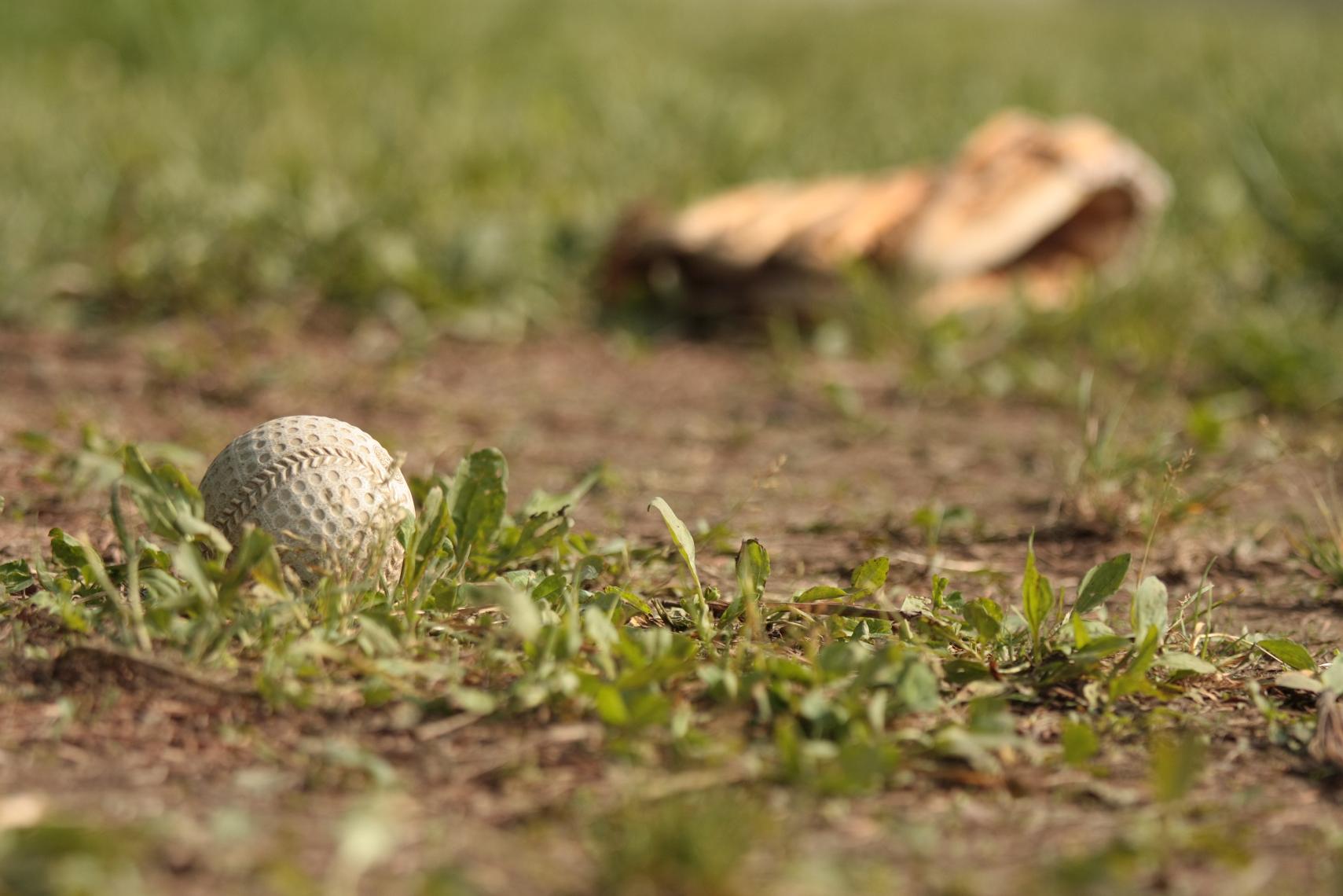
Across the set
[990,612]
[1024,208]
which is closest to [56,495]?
[990,612]

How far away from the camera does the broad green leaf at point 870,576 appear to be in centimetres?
227

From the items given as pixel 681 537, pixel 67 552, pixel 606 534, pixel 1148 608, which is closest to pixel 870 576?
pixel 681 537

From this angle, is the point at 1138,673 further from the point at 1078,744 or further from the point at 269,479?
the point at 269,479

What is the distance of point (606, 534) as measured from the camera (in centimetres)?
291

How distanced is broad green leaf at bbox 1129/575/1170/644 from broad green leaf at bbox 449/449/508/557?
0.95 m

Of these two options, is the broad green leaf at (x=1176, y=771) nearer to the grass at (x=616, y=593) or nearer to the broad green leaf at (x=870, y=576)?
the grass at (x=616, y=593)

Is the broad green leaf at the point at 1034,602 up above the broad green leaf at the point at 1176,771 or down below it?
above

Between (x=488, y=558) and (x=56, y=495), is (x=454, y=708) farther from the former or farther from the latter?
(x=56, y=495)

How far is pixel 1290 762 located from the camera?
1928mm

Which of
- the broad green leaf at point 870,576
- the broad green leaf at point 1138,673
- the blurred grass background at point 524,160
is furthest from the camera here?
the blurred grass background at point 524,160

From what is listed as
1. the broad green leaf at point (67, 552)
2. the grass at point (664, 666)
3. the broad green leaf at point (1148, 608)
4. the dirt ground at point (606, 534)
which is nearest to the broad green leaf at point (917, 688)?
the grass at point (664, 666)

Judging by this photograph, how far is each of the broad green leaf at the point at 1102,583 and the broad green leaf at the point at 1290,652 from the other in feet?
0.71

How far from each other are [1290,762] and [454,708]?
1.07m

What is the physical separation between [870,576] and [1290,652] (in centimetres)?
61
